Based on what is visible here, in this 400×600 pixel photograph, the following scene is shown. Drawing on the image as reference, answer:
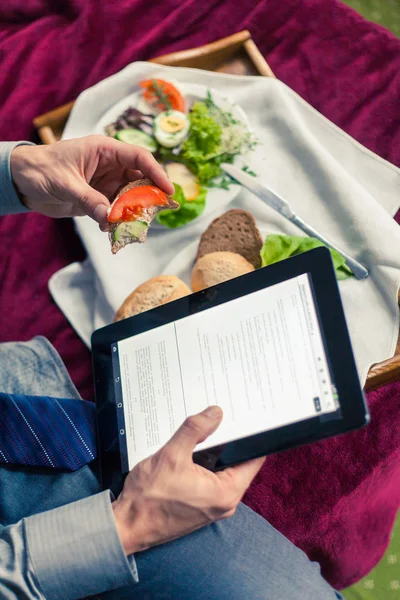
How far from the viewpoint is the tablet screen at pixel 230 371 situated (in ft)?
2.48

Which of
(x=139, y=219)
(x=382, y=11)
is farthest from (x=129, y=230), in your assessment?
(x=382, y=11)

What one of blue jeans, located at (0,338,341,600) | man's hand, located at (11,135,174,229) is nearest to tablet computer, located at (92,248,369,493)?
blue jeans, located at (0,338,341,600)

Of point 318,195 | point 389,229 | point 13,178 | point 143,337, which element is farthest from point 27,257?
point 389,229

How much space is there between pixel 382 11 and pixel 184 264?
1.31 metres

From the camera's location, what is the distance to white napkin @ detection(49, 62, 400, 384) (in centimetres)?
107

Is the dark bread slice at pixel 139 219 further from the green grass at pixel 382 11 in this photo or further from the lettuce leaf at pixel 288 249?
the green grass at pixel 382 11

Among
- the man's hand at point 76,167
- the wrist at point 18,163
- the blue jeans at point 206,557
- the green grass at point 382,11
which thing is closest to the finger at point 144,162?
the man's hand at point 76,167

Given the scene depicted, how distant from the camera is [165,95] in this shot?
4.17 feet

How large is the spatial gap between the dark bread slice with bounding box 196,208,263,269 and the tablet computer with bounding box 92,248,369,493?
0.88ft

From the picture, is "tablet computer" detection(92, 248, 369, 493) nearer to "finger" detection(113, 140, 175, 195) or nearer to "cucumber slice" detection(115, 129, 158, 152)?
"finger" detection(113, 140, 175, 195)

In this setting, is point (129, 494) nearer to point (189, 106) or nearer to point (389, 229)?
point (389, 229)

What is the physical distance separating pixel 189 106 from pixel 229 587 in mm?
1040

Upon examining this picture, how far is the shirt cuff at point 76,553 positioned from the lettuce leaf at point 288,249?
0.56 m

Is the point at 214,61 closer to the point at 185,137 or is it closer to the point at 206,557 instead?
the point at 185,137
